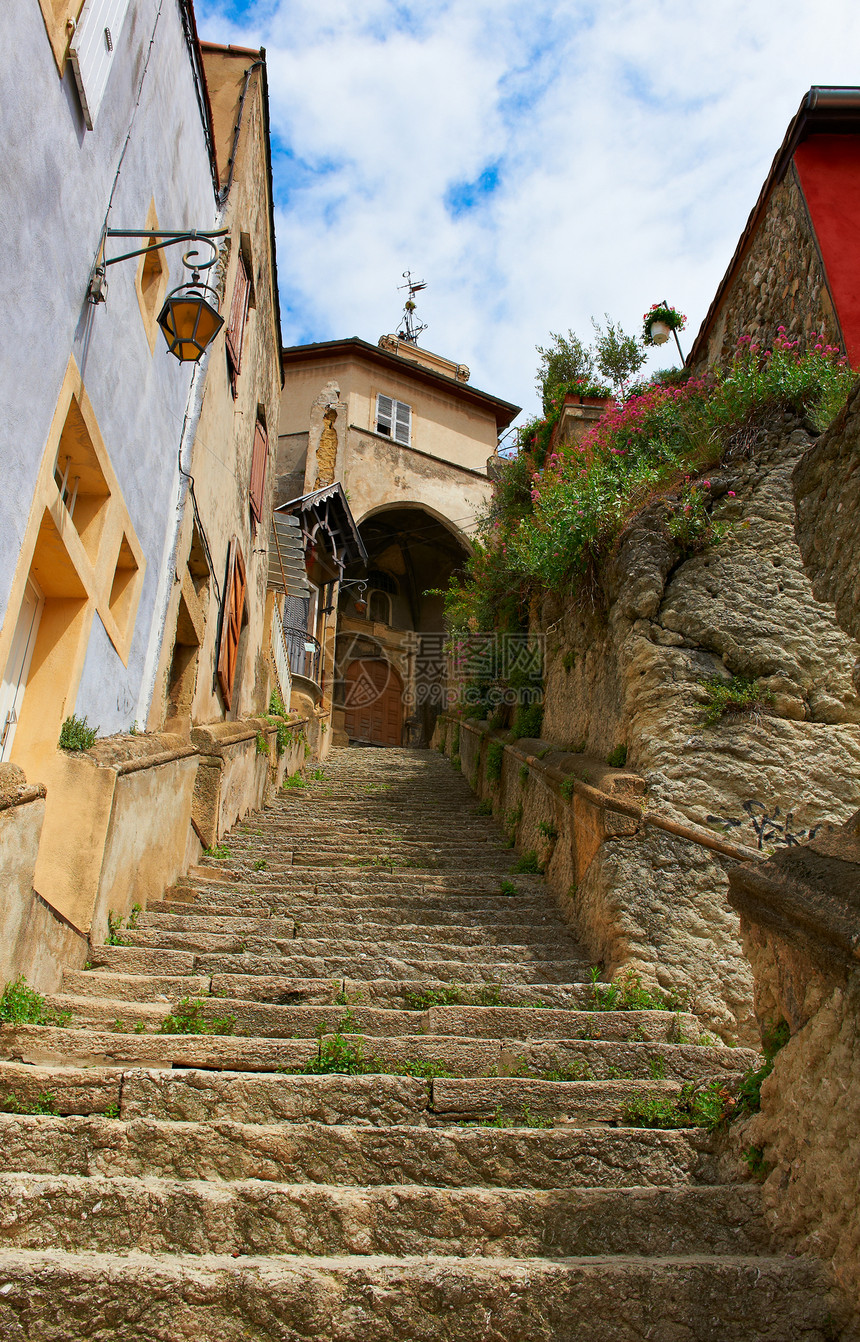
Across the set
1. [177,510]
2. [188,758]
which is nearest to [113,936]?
[188,758]

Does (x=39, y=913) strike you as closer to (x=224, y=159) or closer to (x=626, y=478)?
(x=626, y=478)

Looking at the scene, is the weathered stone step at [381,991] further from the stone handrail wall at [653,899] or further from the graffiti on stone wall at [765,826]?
the graffiti on stone wall at [765,826]

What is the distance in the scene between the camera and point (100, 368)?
4684 mm

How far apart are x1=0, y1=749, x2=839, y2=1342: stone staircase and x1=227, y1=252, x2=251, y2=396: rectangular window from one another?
19.9 feet

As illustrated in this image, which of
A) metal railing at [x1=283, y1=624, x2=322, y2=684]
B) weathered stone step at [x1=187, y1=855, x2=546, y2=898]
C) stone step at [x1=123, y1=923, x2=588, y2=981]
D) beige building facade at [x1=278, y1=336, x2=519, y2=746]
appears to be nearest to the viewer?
stone step at [x1=123, y1=923, x2=588, y2=981]

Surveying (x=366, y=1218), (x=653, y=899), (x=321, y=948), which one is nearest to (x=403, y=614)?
(x=321, y=948)

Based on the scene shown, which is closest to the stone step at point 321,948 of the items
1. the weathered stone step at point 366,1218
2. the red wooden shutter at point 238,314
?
the weathered stone step at point 366,1218

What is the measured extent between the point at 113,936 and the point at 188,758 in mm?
1859

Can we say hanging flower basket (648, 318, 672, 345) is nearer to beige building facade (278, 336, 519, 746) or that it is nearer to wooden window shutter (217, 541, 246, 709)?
wooden window shutter (217, 541, 246, 709)

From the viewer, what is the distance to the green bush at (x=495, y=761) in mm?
9234

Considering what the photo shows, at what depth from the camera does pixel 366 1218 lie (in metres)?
2.73

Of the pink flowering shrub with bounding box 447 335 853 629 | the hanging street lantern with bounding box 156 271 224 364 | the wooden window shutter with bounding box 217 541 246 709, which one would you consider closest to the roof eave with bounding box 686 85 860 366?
the pink flowering shrub with bounding box 447 335 853 629

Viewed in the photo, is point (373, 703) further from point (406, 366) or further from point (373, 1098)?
point (373, 1098)

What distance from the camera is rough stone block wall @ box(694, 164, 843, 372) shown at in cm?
725
